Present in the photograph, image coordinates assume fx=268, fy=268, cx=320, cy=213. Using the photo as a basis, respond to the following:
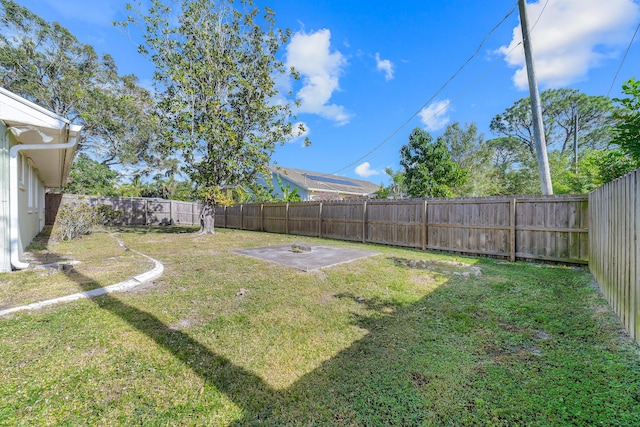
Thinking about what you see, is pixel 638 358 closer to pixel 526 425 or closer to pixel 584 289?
pixel 526 425

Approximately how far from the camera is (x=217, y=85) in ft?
37.9

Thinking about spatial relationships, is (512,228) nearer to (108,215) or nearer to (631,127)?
(631,127)

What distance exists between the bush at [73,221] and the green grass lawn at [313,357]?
20.7ft

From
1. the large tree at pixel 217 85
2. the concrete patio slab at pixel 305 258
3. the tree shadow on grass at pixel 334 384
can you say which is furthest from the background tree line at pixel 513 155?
the tree shadow on grass at pixel 334 384

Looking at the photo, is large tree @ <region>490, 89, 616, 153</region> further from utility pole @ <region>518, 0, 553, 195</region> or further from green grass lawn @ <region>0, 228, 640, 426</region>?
green grass lawn @ <region>0, 228, 640, 426</region>

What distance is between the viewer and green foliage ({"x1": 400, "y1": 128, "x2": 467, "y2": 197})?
14305 millimetres

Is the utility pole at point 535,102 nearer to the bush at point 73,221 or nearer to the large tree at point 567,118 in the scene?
the bush at point 73,221

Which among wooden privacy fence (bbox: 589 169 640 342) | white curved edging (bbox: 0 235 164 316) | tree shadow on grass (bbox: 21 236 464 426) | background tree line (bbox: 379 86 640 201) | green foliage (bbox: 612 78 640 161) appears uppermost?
background tree line (bbox: 379 86 640 201)

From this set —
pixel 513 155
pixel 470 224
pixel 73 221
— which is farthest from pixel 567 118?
pixel 73 221

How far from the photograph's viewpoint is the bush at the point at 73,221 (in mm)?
9430

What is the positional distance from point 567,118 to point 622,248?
91.2ft

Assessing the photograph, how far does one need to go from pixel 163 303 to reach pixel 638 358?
16.7 ft

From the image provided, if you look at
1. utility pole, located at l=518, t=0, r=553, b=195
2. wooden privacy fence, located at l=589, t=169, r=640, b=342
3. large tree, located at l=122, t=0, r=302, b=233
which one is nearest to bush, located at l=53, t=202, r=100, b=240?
large tree, located at l=122, t=0, r=302, b=233

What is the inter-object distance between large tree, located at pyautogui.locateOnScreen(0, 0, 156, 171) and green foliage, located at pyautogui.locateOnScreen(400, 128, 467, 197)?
14.3m
